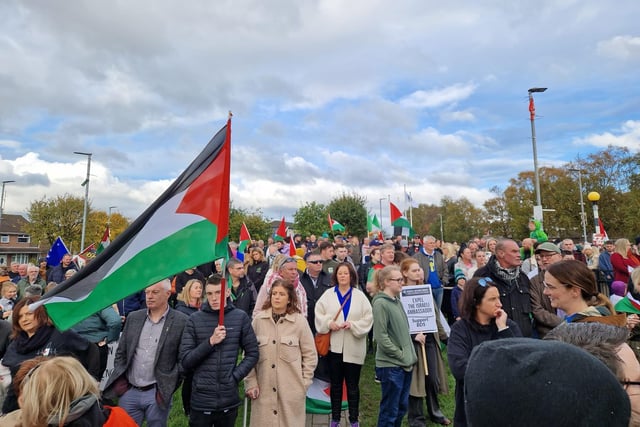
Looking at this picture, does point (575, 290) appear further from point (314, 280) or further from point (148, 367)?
point (314, 280)

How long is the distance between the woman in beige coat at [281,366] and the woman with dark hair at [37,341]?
172cm

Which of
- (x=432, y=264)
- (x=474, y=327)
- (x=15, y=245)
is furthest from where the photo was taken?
(x=15, y=245)

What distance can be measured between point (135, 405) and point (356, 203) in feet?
155

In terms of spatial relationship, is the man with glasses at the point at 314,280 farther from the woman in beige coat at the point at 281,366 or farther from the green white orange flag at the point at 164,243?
the green white orange flag at the point at 164,243

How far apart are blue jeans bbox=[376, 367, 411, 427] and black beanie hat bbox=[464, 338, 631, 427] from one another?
3913 millimetres

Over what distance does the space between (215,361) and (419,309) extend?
104 inches

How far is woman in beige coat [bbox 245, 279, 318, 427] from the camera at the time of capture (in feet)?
14.0

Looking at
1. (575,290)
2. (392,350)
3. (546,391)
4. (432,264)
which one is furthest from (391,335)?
(432,264)

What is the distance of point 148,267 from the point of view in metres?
3.34

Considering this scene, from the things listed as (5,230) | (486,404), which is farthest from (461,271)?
(5,230)

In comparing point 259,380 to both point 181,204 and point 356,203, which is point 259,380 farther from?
point 356,203

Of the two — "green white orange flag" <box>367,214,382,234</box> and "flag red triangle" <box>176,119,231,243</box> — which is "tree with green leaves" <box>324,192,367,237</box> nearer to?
"green white orange flag" <box>367,214,382,234</box>

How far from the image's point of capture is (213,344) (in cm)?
381

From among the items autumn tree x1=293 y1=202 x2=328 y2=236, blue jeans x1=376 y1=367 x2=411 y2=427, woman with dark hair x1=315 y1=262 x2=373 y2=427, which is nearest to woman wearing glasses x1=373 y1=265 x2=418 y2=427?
blue jeans x1=376 y1=367 x2=411 y2=427
